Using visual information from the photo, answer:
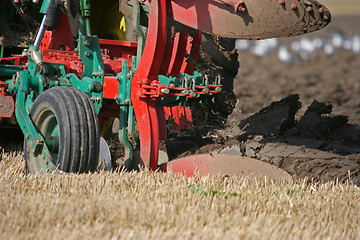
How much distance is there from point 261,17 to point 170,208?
1677mm

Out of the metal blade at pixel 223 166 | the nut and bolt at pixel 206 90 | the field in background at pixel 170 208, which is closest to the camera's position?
the field in background at pixel 170 208

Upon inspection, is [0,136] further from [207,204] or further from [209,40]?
[207,204]

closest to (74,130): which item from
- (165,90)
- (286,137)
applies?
(165,90)

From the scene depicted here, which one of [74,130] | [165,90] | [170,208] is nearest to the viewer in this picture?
[170,208]

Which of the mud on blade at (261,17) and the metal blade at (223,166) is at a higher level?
the mud on blade at (261,17)

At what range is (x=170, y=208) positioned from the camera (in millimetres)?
3631

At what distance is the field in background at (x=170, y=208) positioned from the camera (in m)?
3.24

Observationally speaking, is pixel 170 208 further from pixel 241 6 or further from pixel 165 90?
pixel 241 6

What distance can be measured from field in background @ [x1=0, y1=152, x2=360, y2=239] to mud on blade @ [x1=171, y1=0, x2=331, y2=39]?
1.12m

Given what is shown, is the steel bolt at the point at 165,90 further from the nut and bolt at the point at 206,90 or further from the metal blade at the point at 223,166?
the metal blade at the point at 223,166

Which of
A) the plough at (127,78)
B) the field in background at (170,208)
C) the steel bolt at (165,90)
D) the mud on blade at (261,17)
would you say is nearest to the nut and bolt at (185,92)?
the plough at (127,78)

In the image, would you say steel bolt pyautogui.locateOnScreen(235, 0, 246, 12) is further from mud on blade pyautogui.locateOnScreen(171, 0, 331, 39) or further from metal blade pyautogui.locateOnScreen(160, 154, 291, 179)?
metal blade pyautogui.locateOnScreen(160, 154, 291, 179)

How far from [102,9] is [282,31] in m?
2.70

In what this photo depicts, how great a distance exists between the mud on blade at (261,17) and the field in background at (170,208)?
1.12 metres
